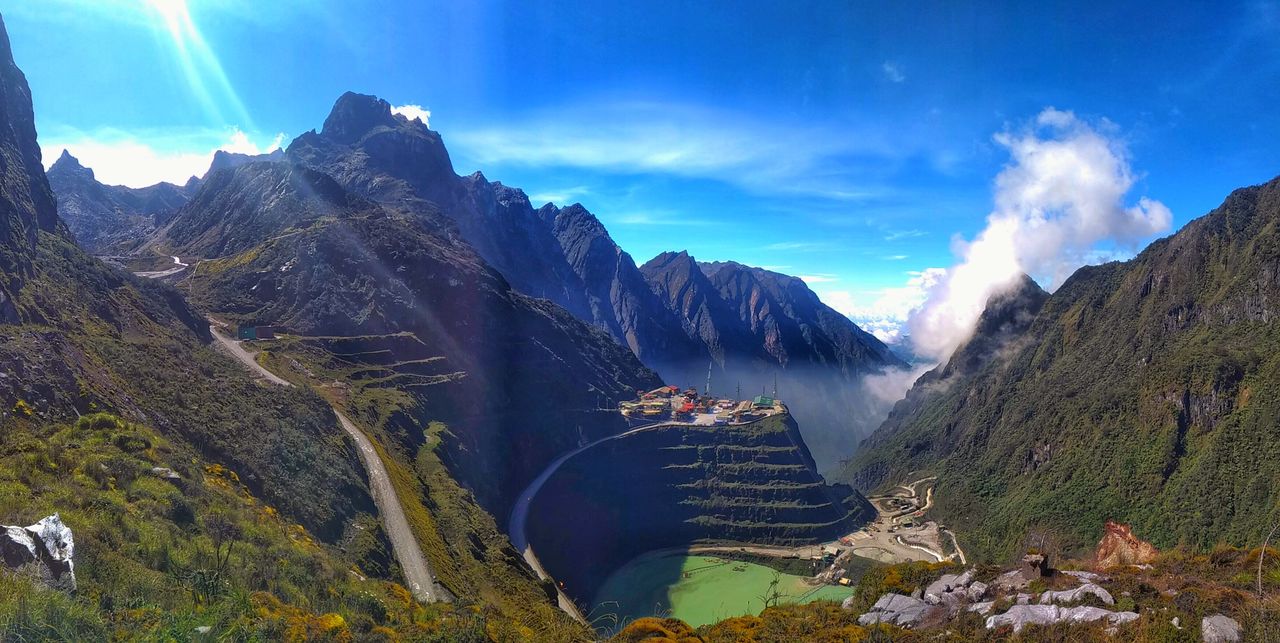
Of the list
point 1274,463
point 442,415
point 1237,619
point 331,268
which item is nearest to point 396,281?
point 331,268

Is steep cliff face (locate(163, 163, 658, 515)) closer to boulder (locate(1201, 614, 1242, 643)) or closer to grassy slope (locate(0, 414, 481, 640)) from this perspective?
grassy slope (locate(0, 414, 481, 640))

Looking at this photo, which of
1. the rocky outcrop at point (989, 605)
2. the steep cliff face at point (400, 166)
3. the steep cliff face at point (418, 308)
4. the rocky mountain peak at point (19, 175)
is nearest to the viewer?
the rocky outcrop at point (989, 605)

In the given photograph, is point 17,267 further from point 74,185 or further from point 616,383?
point 74,185

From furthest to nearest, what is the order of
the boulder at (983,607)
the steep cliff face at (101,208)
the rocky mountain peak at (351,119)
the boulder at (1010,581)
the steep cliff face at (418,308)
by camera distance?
1. the rocky mountain peak at (351,119)
2. the steep cliff face at (101,208)
3. the steep cliff face at (418,308)
4. the boulder at (1010,581)
5. the boulder at (983,607)

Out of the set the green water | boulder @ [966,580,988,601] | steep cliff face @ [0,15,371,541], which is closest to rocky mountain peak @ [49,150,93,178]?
steep cliff face @ [0,15,371,541]

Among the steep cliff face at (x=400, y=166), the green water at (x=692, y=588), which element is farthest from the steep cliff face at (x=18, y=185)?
the steep cliff face at (x=400, y=166)

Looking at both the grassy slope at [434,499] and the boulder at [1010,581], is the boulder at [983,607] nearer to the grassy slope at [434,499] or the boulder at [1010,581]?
the boulder at [1010,581]

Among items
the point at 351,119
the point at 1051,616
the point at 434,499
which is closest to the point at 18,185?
the point at 434,499
